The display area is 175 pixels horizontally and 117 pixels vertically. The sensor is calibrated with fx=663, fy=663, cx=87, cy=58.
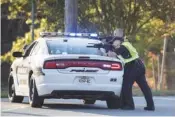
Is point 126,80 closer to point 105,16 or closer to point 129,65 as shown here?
point 129,65

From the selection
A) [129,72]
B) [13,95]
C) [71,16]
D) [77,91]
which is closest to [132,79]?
[129,72]

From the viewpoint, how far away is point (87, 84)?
1292cm

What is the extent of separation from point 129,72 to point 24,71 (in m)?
2.38

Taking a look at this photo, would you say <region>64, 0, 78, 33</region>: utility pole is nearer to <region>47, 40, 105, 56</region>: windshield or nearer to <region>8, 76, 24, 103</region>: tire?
<region>8, 76, 24, 103</region>: tire

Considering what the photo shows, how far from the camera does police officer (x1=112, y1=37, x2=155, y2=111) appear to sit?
13.5 m

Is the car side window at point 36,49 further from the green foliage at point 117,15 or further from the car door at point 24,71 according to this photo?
the green foliage at point 117,15

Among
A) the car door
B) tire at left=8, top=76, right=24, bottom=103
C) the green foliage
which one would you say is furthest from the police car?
the green foliage

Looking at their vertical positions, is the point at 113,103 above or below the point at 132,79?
below

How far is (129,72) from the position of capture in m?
13.6

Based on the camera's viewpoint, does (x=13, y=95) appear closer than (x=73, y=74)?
No

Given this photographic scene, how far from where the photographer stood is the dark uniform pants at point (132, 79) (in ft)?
44.5

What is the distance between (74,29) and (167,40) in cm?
1291

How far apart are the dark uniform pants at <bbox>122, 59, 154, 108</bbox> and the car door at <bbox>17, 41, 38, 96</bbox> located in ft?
6.87

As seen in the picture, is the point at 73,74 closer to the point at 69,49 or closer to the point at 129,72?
the point at 69,49
